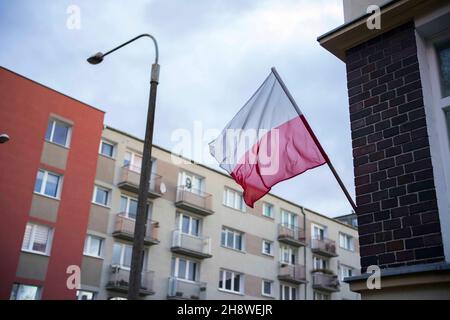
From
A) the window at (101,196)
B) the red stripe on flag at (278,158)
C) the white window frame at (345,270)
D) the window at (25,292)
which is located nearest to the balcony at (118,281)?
the window at (101,196)

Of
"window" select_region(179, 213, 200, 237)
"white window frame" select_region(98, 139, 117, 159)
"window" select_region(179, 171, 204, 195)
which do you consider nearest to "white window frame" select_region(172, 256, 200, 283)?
"window" select_region(179, 213, 200, 237)

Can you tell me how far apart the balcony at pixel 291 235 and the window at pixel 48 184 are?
56.4ft

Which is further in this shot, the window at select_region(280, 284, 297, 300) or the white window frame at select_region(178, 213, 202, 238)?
the window at select_region(280, 284, 297, 300)

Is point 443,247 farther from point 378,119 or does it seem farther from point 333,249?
point 333,249

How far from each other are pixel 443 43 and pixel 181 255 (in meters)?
26.2

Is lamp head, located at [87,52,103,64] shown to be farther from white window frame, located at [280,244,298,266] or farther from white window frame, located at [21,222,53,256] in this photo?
white window frame, located at [280,244,298,266]

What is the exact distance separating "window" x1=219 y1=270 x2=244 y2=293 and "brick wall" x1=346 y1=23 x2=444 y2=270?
27.7 metres

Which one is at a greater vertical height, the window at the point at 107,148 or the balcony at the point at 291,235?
the window at the point at 107,148

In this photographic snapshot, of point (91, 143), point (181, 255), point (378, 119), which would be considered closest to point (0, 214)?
point (91, 143)

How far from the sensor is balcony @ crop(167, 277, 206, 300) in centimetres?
2886

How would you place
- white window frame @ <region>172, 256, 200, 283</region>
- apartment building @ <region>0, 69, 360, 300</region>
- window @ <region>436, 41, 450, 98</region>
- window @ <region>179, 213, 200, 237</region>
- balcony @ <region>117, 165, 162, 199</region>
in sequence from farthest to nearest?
window @ <region>179, 213, 200, 237</region>, white window frame @ <region>172, 256, 200, 283</region>, balcony @ <region>117, 165, 162, 199</region>, apartment building @ <region>0, 69, 360, 300</region>, window @ <region>436, 41, 450, 98</region>

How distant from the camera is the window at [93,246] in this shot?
26.3 meters

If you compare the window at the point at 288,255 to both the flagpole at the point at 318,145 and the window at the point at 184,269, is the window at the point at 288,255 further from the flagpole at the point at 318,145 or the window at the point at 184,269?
the flagpole at the point at 318,145

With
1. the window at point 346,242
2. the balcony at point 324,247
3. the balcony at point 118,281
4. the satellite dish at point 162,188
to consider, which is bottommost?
the balcony at point 118,281
